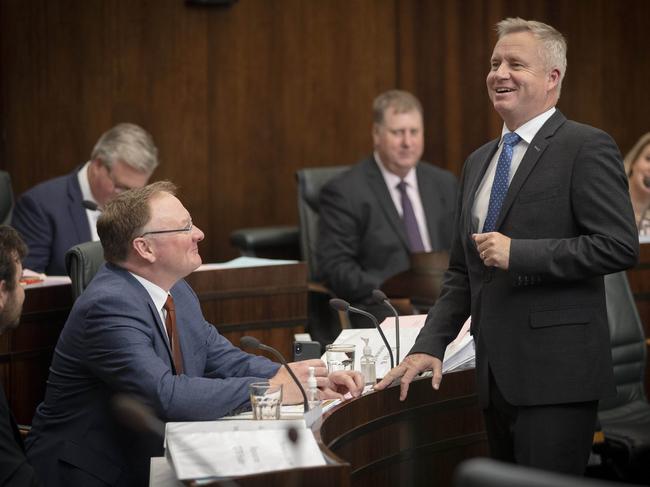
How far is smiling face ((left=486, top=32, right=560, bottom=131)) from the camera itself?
2619 mm

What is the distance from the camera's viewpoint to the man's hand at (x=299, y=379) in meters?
2.79

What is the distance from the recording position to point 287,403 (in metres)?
2.78

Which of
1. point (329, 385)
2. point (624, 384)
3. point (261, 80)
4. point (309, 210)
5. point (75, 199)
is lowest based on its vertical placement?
point (624, 384)

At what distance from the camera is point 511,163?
266 centimetres

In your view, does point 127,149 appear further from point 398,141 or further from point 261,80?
point 261,80

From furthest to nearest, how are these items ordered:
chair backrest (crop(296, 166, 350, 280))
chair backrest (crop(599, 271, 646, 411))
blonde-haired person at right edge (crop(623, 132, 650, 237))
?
chair backrest (crop(296, 166, 350, 280)) → blonde-haired person at right edge (crop(623, 132, 650, 237)) → chair backrest (crop(599, 271, 646, 411))

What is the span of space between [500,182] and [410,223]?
280 cm

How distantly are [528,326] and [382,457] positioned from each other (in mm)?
574

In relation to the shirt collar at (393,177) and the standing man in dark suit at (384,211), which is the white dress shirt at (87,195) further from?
the shirt collar at (393,177)

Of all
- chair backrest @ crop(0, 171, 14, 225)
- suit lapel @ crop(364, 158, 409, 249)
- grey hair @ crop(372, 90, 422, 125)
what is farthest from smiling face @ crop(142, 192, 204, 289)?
grey hair @ crop(372, 90, 422, 125)

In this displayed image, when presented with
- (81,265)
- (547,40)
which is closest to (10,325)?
(81,265)

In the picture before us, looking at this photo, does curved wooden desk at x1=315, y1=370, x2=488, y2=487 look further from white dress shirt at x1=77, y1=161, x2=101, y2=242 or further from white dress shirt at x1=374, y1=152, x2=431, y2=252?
white dress shirt at x1=374, y1=152, x2=431, y2=252

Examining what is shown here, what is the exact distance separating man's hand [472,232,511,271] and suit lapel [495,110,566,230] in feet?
0.37

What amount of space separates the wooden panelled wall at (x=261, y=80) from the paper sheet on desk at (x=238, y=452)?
147 inches
